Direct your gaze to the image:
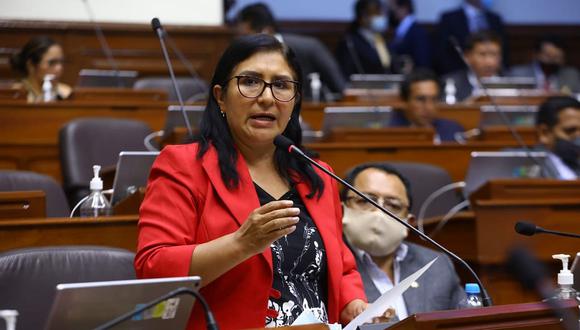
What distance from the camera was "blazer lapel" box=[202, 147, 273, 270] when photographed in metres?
2.16

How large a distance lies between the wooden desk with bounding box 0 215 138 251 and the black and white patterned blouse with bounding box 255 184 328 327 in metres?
0.79

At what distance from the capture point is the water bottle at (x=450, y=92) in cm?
642

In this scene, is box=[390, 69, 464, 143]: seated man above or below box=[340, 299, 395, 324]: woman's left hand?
above

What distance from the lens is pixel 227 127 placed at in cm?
231

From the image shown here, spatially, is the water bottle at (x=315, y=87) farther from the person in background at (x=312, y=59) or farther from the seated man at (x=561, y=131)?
the seated man at (x=561, y=131)

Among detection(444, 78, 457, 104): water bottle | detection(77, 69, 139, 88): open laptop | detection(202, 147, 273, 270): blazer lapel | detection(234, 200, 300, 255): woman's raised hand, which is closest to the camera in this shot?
detection(234, 200, 300, 255): woman's raised hand

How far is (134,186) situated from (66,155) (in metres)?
1.08

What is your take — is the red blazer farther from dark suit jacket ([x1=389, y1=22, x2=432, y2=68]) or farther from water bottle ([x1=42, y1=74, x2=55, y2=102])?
dark suit jacket ([x1=389, y1=22, x2=432, y2=68])

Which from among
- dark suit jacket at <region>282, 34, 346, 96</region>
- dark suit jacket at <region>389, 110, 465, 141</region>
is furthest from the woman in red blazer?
dark suit jacket at <region>282, 34, 346, 96</region>

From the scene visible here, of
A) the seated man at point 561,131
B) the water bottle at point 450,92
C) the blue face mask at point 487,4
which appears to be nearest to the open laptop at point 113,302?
the seated man at point 561,131

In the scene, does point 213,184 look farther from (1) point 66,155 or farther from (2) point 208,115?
(1) point 66,155

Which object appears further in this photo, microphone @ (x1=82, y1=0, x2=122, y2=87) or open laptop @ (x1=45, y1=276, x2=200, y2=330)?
microphone @ (x1=82, y1=0, x2=122, y2=87)

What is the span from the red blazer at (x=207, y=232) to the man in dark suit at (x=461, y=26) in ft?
18.7

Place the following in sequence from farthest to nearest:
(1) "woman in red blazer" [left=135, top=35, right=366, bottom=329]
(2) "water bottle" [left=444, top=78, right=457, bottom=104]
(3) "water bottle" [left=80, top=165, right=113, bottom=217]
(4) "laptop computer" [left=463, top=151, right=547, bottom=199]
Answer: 1. (2) "water bottle" [left=444, top=78, right=457, bottom=104]
2. (4) "laptop computer" [left=463, top=151, right=547, bottom=199]
3. (3) "water bottle" [left=80, top=165, right=113, bottom=217]
4. (1) "woman in red blazer" [left=135, top=35, right=366, bottom=329]
